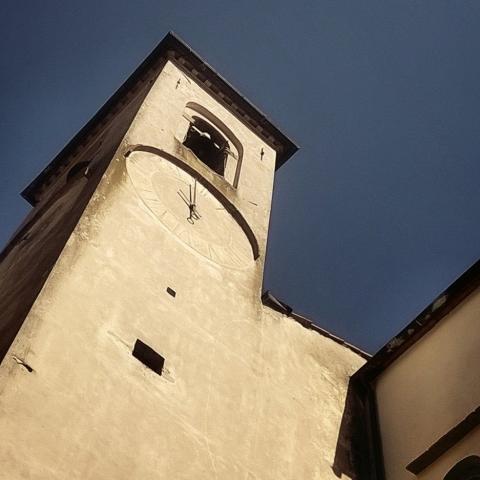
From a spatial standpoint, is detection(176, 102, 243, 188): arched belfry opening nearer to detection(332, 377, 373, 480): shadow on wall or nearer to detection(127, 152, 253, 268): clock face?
detection(127, 152, 253, 268): clock face

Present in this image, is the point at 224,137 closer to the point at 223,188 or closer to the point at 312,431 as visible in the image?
the point at 223,188

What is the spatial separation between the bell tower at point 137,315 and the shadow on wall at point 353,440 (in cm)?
120

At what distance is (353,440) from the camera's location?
26.6 feet

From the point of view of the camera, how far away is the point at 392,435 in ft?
26.0

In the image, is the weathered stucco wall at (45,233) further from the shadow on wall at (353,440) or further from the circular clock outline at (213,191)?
the shadow on wall at (353,440)

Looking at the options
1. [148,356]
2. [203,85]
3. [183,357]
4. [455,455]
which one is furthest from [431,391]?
[203,85]

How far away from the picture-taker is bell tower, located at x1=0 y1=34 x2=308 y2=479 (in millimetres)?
5359

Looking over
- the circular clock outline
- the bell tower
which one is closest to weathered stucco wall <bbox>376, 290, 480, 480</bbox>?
the bell tower

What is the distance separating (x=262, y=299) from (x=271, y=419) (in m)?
2.09

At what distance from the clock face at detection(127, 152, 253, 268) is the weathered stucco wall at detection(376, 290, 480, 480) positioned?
2.32 metres

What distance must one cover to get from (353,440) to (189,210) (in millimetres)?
3364

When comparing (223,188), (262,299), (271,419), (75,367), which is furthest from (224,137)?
(75,367)

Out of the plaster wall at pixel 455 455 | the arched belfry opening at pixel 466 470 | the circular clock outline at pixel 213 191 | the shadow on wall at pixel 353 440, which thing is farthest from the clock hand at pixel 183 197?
the arched belfry opening at pixel 466 470

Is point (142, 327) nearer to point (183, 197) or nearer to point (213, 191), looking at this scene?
point (183, 197)
